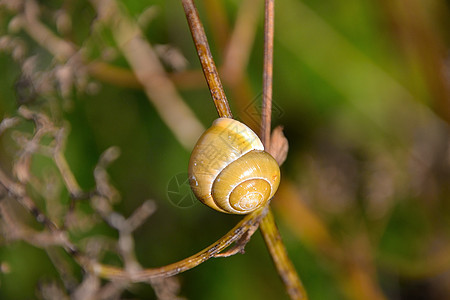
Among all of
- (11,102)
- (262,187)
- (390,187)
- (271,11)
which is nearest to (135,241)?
(11,102)

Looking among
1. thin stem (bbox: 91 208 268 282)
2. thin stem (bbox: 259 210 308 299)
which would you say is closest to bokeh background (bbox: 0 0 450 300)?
thin stem (bbox: 259 210 308 299)

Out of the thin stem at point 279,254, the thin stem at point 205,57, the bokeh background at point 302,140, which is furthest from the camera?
the bokeh background at point 302,140

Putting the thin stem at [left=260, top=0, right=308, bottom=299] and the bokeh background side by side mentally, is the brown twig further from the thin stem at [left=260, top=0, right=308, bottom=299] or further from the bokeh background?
the bokeh background

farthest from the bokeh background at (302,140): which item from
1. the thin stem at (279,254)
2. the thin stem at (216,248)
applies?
the thin stem at (216,248)

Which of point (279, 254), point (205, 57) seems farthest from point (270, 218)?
point (205, 57)

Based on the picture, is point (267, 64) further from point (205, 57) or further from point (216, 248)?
point (216, 248)

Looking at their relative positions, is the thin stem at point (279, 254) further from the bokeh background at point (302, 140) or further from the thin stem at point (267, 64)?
the bokeh background at point (302, 140)
